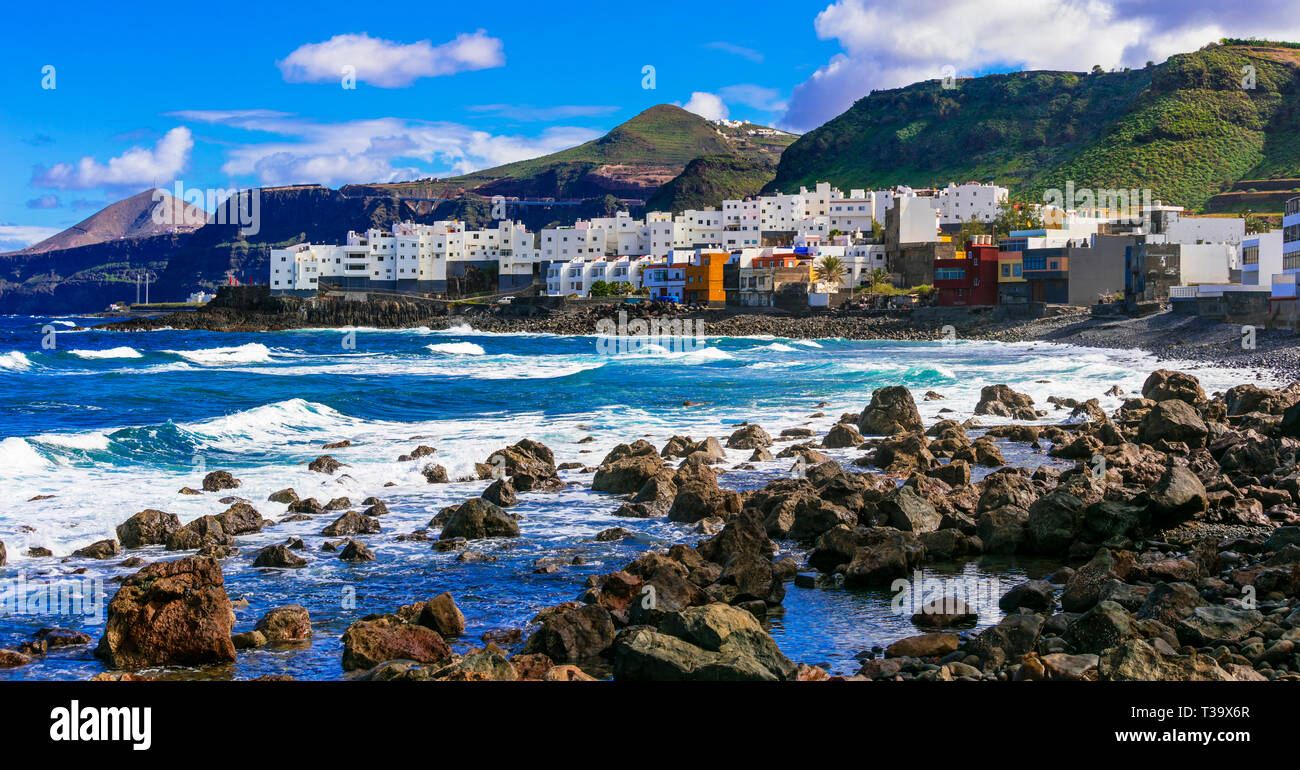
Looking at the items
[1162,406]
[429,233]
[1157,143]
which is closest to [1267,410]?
[1162,406]

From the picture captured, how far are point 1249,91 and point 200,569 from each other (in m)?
159

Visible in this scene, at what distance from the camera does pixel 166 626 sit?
959 centimetres

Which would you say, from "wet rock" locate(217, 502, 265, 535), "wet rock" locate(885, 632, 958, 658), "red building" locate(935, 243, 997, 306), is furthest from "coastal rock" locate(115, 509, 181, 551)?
"red building" locate(935, 243, 997, 306)

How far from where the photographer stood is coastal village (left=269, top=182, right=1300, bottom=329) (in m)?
61.4

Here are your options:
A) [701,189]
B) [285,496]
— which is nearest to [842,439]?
[285,496]

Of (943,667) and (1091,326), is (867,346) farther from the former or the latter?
(943,667)

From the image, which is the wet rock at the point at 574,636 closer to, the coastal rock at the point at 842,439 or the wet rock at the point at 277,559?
the wet rock at the point at 277,559

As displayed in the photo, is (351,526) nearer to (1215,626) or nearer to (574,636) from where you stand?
(574,636)

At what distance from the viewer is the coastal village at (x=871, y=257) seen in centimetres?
6144

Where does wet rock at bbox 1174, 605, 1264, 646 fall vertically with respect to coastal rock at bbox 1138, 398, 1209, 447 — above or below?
below

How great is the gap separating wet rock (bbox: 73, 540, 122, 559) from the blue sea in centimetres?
19

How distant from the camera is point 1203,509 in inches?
522

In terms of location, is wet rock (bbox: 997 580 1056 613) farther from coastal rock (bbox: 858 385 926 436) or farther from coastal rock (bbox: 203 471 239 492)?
coastal rock (bbox: 858 385 926 436)

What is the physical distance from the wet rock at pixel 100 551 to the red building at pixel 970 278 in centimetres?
6874
